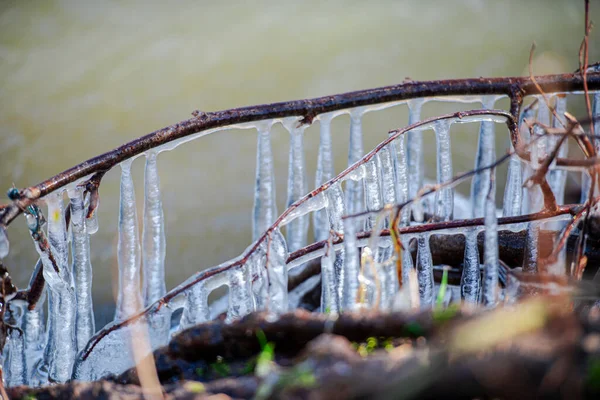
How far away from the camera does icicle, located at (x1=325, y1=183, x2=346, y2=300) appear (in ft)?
6.06

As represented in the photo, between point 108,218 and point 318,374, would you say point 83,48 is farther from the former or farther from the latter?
point 318,374

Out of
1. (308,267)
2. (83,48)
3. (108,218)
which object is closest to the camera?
(308,267)

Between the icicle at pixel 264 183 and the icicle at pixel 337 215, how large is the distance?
1.40 feet

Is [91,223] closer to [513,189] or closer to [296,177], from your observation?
[296,177]

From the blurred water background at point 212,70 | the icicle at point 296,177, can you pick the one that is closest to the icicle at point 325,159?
the icicle at point 296,177

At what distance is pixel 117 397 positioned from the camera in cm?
108

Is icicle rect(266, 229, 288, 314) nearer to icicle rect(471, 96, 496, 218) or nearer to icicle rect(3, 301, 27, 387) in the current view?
icicle rect(471, 96, 496, 218)

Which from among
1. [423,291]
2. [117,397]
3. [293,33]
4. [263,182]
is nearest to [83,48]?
[293,33]

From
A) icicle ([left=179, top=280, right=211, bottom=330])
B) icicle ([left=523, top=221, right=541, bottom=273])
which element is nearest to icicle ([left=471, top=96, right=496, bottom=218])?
icicle ([left=523, top=221, right=541, bottom=273])

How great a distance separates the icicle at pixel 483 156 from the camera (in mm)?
2303

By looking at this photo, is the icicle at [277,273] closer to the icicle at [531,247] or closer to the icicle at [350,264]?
the icicle at [350,264]

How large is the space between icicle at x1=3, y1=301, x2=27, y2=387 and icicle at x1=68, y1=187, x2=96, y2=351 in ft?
0.77

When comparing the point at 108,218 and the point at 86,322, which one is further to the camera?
the point at 108,218

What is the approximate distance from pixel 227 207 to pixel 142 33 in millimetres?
2640
